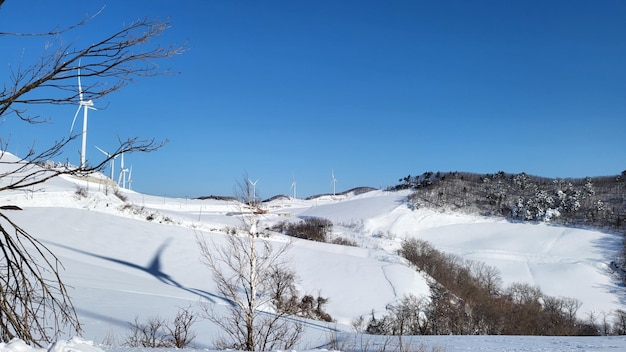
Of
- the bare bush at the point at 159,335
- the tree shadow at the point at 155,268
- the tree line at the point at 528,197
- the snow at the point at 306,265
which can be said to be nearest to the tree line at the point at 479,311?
the snow at the point at 306,265

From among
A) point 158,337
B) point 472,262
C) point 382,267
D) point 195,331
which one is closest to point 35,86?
point 158,337

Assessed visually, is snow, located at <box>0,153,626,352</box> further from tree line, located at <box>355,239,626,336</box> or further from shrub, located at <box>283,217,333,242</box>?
shrub, located at <box>283,217,333,242</box>

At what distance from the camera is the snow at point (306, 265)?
1490cm

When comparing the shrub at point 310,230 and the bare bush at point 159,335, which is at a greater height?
the shrub at point 310,230

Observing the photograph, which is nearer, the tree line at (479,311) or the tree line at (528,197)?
the tree line at (479,311)

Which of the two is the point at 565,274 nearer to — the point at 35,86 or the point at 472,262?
the point at 472,262

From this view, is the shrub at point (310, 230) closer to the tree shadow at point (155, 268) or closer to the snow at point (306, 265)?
the snow at point (306, 265)

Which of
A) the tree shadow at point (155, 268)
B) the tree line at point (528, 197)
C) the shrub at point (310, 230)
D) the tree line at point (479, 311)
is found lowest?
the tree line at point (479, 311)

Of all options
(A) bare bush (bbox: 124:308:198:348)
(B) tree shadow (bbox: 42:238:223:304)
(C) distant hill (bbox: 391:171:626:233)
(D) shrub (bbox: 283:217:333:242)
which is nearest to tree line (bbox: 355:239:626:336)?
(B) tree shadow (bbox: 42:238:223:304)

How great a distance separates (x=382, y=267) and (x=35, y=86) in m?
34.6

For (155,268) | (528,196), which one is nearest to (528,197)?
(528,196)

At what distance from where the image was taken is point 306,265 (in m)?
36.8

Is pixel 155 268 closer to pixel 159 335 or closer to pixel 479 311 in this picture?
pixel 159 335

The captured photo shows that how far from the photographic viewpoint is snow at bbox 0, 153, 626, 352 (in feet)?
48.9
